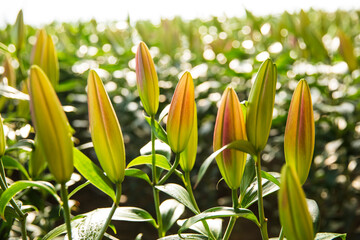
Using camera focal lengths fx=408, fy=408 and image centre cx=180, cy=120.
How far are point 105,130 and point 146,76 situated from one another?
13cm

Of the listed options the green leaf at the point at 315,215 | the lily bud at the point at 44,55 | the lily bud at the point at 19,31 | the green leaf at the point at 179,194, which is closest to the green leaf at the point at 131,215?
the green leaf at the point at 179,194

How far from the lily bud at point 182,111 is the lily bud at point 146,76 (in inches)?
2.6

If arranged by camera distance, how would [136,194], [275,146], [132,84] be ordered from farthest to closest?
[136,194]
[132,84]
[275,146]

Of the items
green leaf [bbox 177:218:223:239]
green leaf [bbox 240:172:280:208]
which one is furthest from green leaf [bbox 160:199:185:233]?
green leaf [bbox 240:172:280:208]

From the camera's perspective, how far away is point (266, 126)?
1.88 ft

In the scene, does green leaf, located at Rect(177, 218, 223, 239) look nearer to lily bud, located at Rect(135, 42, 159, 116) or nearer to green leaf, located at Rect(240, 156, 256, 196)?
green leaf, located at Rect(240, 156, 256, 196)

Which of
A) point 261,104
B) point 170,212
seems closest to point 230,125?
point 261,104

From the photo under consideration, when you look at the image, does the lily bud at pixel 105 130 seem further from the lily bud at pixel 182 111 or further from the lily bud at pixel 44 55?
the lily bud at pixel 44 55

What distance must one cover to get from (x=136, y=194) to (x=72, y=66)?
0.79 metres

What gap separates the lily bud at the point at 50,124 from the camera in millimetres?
475

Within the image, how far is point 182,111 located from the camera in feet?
2.00

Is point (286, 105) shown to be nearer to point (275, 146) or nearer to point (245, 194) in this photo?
point (275, 146)

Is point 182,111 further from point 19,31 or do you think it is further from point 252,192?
point 19,31

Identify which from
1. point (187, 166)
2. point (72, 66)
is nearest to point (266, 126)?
point (187, 166)
